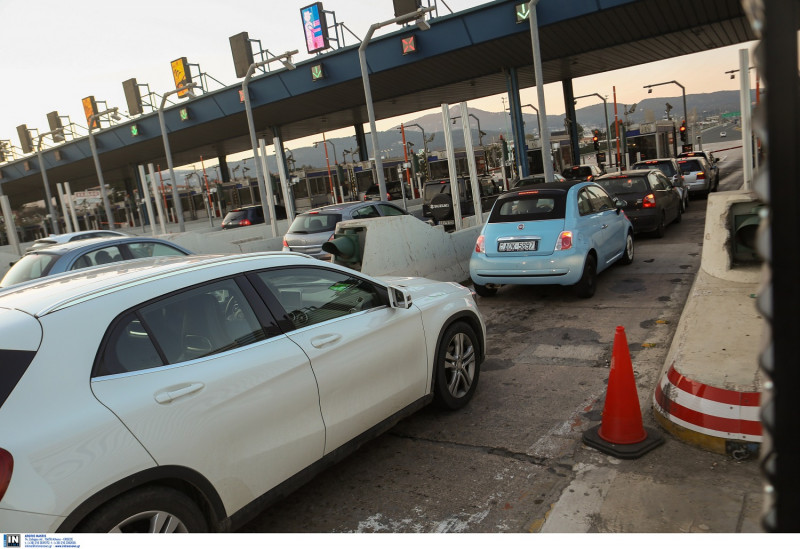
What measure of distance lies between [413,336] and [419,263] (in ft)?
17.9

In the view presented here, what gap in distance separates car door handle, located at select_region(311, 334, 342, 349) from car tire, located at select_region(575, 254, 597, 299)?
530 centimetres

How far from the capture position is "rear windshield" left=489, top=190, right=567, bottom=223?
27.3ft

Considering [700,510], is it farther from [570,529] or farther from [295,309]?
[295,309]

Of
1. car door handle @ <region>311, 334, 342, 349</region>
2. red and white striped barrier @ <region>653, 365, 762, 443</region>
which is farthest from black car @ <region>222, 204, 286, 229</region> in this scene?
red and white striped barrier @ <region>653, 365, 762, 443</region>

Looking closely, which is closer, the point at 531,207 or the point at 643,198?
the point at 531,207

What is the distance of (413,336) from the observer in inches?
170

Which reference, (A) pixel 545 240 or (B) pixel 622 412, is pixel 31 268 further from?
(B) pixel 622 412

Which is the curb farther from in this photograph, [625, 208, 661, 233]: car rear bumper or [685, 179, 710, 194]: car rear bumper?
[685, 179, 710, 194]: car rear bumper

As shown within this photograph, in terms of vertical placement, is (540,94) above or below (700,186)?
above

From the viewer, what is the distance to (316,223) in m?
12.9

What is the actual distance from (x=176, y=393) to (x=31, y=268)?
637cm

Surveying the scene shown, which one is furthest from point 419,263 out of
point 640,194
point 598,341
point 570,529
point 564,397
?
point 570,529

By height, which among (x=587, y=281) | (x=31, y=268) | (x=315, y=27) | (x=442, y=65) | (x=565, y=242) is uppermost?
(x=315, y=27)

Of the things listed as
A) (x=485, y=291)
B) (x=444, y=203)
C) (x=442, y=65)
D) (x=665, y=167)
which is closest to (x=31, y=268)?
(x=485, y=291)
